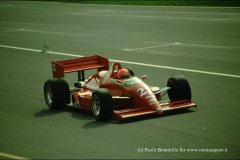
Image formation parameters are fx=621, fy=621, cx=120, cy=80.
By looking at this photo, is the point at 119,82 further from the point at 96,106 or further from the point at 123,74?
the point at 96,106

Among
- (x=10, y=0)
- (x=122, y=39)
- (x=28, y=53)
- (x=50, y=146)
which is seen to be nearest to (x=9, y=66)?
(x=28, y=53)

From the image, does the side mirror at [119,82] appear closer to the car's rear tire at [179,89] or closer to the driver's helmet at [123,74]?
the driver's helmet at [123,74]

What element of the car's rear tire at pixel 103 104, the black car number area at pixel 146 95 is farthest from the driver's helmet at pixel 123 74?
the car's rear tire at pixel 103 104

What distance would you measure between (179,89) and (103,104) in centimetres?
188

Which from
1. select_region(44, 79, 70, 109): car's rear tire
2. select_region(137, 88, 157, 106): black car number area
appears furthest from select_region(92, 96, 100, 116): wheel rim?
select_region(44, 79, 70, 109): car's rear tire

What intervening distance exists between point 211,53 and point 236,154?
12.3m

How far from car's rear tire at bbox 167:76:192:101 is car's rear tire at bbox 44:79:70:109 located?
7.42 feet

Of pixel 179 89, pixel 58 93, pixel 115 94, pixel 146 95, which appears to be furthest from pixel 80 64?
pixel 146 95

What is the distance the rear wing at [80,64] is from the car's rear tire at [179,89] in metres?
2.07

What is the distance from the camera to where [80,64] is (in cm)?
1453

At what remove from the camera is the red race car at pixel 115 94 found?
39.4ft

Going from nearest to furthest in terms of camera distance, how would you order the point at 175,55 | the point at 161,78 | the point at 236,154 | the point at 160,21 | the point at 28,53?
the point at 236,154, the point at 161,78, the point at 175,55, the point at 28,53, the point at 160,21

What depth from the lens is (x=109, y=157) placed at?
32.5 feet

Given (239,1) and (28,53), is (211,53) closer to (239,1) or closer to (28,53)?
(28,53)
